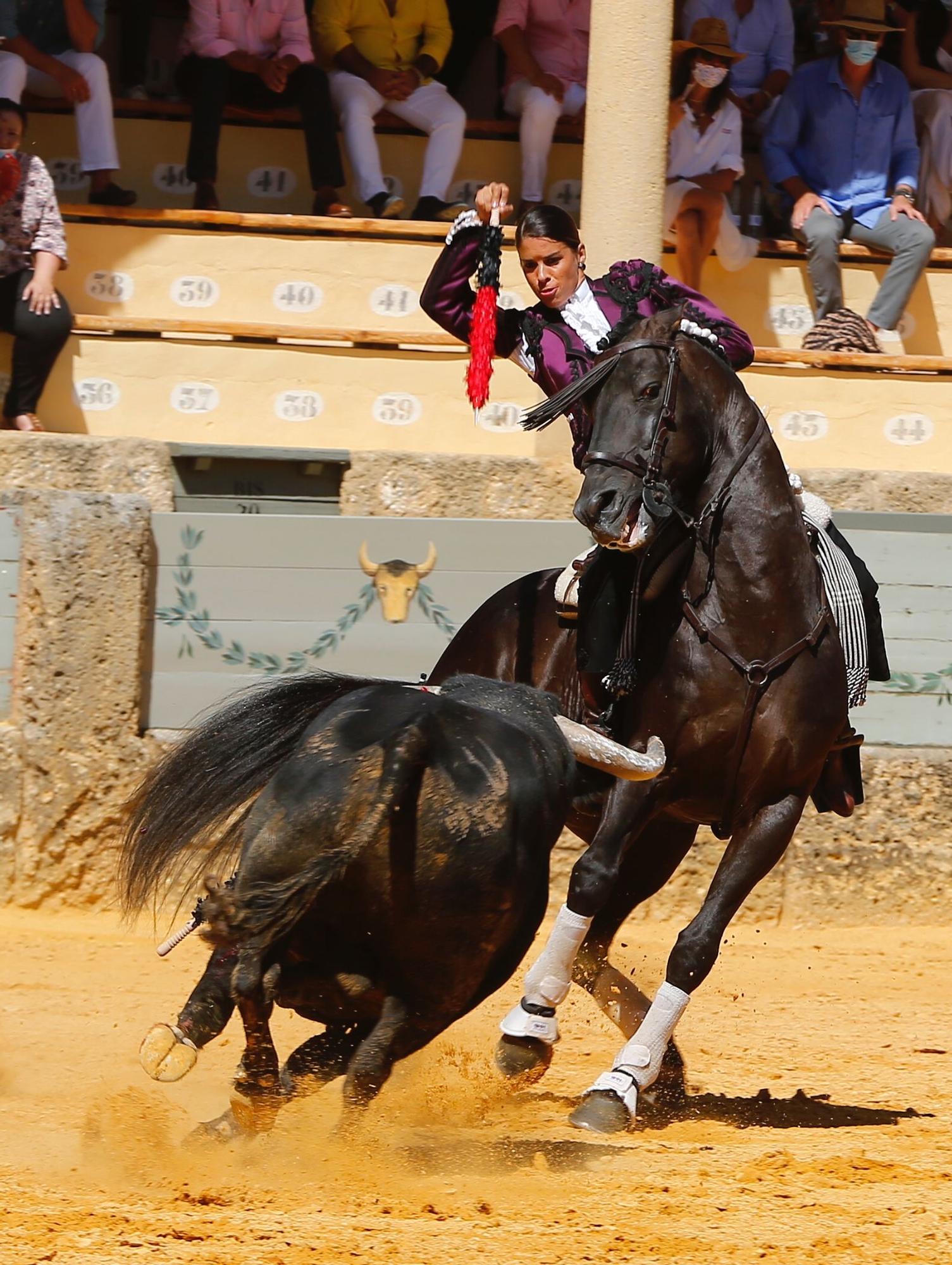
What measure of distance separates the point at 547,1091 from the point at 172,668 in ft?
9.12

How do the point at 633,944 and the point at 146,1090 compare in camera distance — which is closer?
the point at 146,1090

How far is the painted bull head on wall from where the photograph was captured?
266 inches

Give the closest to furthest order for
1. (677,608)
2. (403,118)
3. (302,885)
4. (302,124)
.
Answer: (302,885)
(677,608)
(302,124)
(403,118)

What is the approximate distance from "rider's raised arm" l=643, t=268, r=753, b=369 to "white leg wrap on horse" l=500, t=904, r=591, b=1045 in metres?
1.55

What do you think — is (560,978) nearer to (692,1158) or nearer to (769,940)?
(692,1158)

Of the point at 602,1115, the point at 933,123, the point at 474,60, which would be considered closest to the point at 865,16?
the point at 933,123

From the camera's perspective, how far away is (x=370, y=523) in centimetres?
676

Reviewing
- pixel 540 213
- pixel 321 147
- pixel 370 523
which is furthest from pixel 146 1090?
pixel 321 147

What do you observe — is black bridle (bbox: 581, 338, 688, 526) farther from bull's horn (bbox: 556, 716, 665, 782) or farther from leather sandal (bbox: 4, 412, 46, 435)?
leather sandal (bbox: 4, 412, 46, 435)

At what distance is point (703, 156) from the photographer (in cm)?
888

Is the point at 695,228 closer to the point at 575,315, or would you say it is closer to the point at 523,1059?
the point at 575,315

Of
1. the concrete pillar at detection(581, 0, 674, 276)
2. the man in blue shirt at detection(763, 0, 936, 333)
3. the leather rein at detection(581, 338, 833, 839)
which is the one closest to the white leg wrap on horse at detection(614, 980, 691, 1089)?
the leather rein at detection(581, 338, 833, 839)

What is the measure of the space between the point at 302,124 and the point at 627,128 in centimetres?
217

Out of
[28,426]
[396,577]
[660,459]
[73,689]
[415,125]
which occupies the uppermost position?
[415,125]
